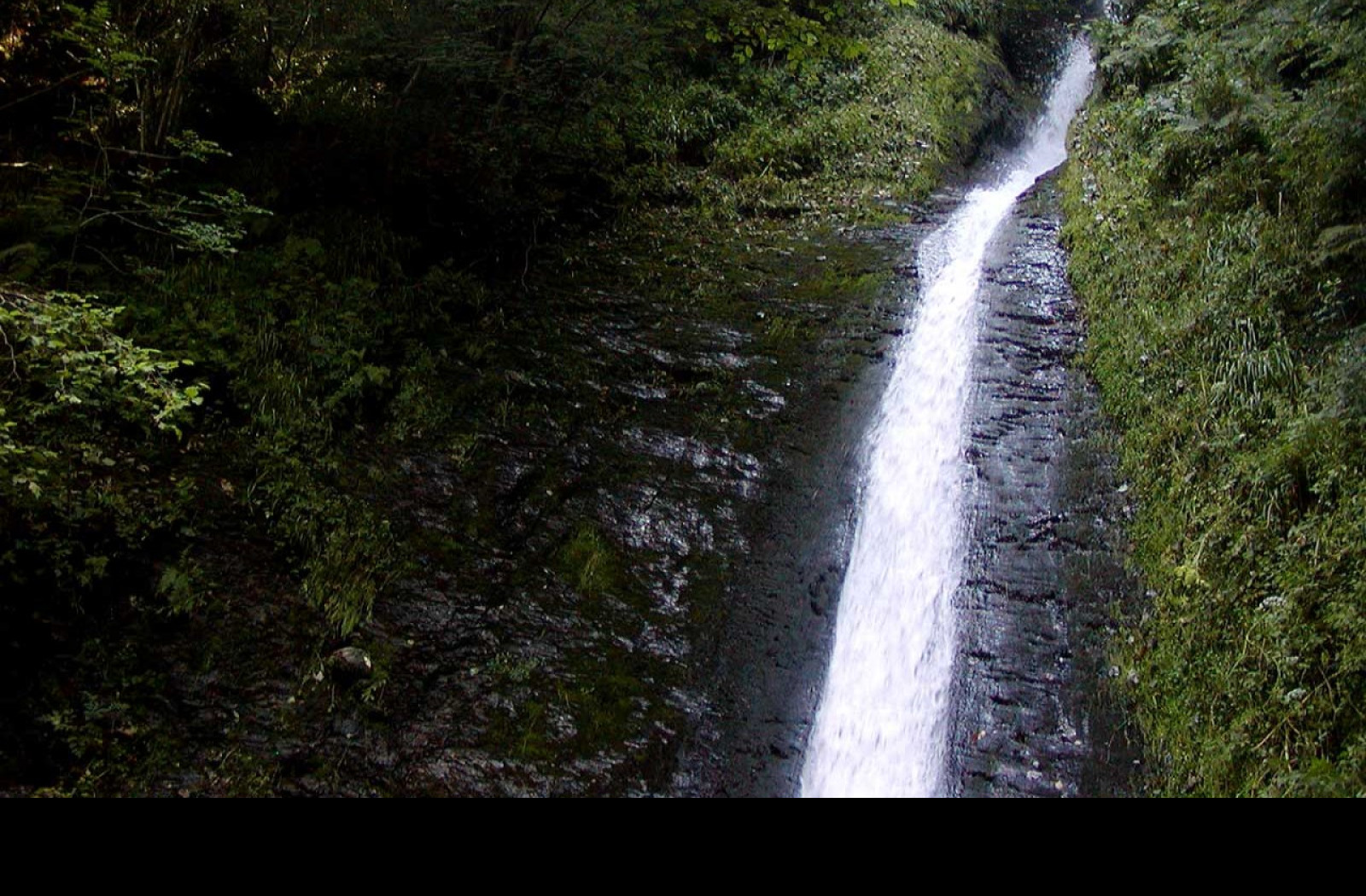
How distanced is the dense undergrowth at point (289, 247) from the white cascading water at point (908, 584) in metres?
2.28

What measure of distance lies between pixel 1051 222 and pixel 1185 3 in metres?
4.12

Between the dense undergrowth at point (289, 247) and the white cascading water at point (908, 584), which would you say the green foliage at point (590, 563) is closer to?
the dense undergrowth at point (289, 247)

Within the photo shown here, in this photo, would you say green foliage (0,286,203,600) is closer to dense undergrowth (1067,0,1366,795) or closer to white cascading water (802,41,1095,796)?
white cascading water (802,41,1095,796)

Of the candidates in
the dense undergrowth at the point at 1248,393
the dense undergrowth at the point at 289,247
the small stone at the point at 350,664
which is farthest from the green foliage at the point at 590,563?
the dense undergrowth at the point at 1248,393

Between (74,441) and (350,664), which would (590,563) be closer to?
(350,664)

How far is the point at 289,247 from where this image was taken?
8.21m

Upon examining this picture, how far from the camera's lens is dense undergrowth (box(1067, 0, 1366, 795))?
4773 mm

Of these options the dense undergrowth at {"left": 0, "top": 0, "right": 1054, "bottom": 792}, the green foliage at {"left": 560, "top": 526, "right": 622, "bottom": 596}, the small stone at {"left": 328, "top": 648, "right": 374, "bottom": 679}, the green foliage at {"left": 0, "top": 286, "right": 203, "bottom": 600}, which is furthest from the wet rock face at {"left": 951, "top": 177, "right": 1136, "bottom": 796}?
the green foliage at {"left": 0, "top": 286, "right": 203, "bottom": 600}

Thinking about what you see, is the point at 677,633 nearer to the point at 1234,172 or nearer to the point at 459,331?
the point at 459,331

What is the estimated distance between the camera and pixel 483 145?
962 cm

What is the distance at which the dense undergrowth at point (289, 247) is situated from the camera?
16.6 feet

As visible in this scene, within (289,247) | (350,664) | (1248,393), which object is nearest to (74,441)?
(350,664)

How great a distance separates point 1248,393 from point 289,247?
30.2ft
